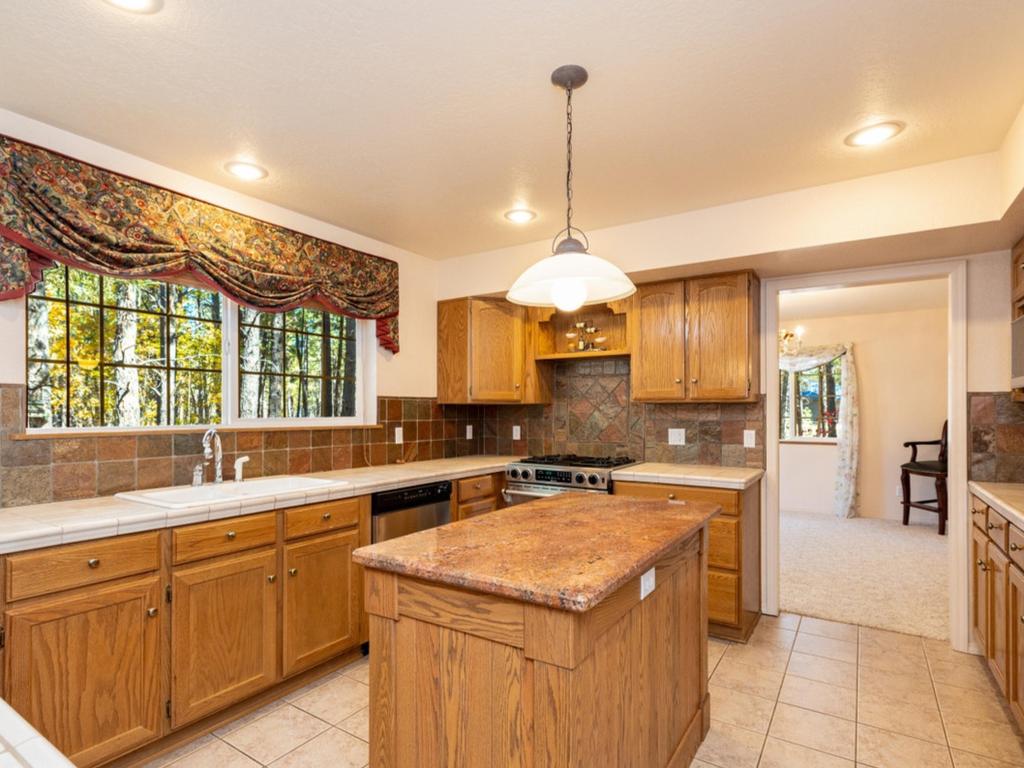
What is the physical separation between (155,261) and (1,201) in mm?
536

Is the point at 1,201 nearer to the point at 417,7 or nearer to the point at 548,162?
the point at 417,7

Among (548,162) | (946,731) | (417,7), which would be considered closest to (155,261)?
(417,7)

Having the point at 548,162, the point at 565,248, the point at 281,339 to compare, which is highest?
the point at 548,162

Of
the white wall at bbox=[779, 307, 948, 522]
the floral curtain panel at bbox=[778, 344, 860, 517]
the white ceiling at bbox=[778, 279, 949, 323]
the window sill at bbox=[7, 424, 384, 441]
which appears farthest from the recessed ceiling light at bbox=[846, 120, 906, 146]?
the floral curtain panel at bbox=[778, 344, 860, 517]

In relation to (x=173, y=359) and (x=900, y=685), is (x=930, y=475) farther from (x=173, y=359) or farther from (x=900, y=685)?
(x=173, y=359)

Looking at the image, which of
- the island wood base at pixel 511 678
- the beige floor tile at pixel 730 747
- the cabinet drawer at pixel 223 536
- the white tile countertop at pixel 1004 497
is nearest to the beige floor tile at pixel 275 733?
the cabinet drawer at pixel 223 536

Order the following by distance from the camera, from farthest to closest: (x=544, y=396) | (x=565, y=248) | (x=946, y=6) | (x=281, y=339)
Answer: (x=544, y=396) → (x=281, y=339) → (x=565, y=248) → (x=946, y=6)

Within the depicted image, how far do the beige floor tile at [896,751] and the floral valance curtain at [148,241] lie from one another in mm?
3323

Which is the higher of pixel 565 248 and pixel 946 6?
pixel 946 6

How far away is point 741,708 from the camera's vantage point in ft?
7.99

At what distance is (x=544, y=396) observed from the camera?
4.27m

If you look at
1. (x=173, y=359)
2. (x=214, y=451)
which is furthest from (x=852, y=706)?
(x=173, y=359)

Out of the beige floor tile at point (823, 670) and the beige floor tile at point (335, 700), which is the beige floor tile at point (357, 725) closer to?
the beige floor tile at point (335, 700)

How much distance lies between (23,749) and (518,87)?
209 cm
